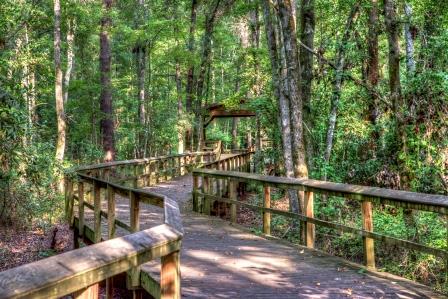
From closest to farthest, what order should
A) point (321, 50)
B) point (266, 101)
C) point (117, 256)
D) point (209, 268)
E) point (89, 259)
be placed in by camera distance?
1. point (89, 259)
2. point (117, 256)
3. point (209, 268)
4. point (321, 50)
5. point (266, 101)

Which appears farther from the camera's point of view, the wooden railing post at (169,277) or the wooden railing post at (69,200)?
the wooden railing post at (69,200)

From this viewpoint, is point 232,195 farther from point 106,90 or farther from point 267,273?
point 106,90

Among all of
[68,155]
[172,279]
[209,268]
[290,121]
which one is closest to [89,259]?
[172,279]

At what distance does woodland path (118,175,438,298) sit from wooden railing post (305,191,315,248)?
0.16 m

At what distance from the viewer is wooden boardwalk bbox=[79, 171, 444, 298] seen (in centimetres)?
458

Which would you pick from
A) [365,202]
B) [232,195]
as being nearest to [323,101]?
[232,195]

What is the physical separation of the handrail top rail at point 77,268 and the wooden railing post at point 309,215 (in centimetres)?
417

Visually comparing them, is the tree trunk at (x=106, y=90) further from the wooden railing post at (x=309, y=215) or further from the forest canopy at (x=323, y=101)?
the wooden railing post at (x=309, y=215)

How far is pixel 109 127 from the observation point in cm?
1722

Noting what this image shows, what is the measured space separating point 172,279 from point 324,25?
13050 mm

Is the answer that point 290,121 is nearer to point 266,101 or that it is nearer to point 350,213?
point 350,213

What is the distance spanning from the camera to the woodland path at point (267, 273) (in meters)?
4.58

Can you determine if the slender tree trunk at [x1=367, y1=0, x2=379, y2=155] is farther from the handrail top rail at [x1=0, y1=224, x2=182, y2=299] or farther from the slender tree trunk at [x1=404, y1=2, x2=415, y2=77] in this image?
the handrail top rail at [x1=0, y1=224, x2=182, y2=299]

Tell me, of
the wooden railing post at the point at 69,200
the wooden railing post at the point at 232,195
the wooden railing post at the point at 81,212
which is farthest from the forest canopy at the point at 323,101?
the wooden railing post at the point at 232,195
